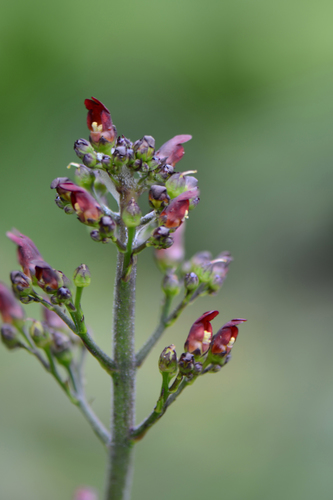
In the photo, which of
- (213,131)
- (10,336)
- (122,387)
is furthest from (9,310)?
(213,131)

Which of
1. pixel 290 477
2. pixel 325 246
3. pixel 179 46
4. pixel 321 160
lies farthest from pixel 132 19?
pixel 290 477

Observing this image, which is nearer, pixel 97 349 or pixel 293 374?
pixel 97 349

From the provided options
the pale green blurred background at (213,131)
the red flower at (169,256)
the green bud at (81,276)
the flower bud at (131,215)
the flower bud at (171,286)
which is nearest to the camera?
Result: the flower bud at (131,215)

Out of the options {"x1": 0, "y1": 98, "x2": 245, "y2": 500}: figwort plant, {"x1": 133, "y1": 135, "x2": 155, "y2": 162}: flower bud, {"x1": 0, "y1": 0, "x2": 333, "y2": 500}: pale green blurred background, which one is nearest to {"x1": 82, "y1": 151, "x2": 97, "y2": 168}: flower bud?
{"x1": 0, "y1": 98, "x2": 245, "y2": 500}: figwort plant

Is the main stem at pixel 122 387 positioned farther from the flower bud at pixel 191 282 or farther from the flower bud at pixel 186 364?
the flower bud at pixel 191 282

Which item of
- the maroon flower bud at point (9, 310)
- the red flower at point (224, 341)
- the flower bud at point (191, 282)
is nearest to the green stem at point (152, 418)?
the red flower at point (224, 341)

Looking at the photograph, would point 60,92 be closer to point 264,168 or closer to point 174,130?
point 174,130
